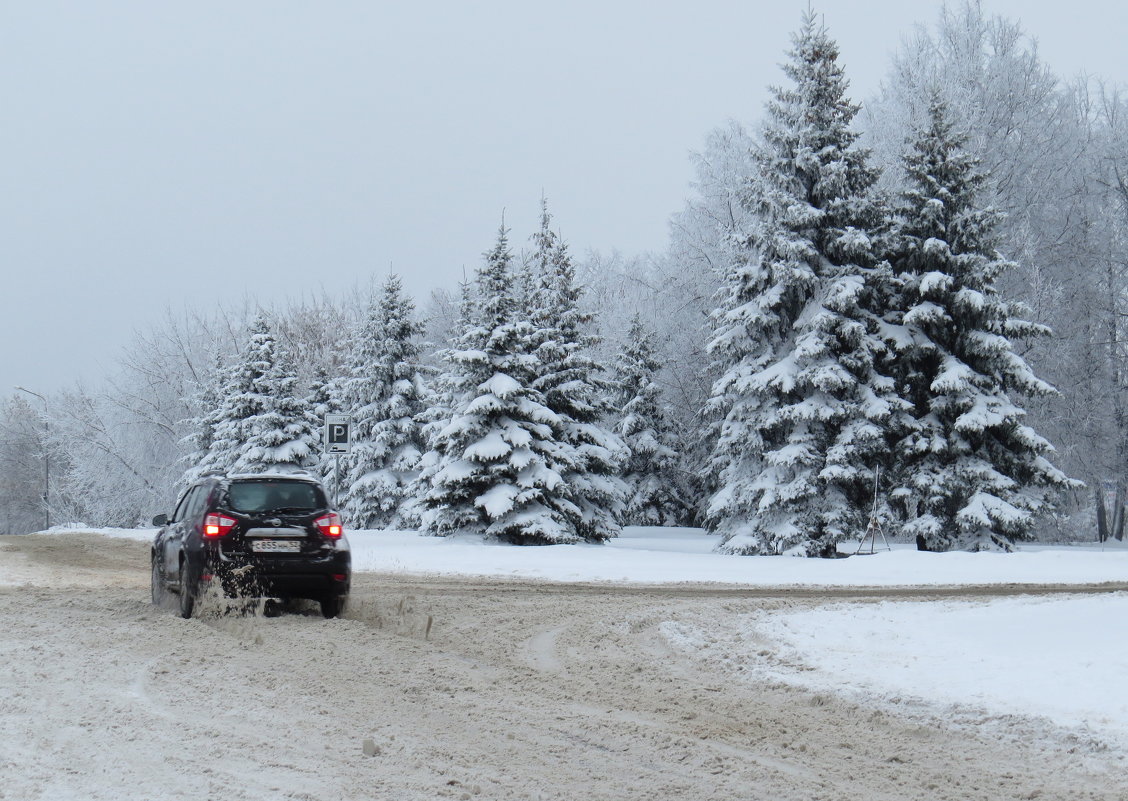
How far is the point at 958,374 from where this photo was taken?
90.7 feet

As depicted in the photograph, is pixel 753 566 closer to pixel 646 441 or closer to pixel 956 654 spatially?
pixel 956 654

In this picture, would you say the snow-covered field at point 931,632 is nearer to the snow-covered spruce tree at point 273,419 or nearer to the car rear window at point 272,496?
the car rear window at point 272,496

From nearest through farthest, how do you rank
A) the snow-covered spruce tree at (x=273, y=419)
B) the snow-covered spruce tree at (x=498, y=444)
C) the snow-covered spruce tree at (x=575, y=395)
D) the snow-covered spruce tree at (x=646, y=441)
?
the snow-covered spruce tree at (x=498, y=444)
the snow-covered spruce tree at (x=575, y=395)
the snow-covered spruce tree at (x=646, y=441)
the snow-covered spruce tree at (x=273, y=419)

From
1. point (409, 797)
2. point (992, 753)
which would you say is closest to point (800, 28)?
point (992, 753)

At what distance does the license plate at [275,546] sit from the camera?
1234 cm

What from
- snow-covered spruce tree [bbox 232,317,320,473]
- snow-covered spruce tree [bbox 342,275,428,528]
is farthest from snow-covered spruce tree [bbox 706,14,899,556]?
snow-covered spruce tree [bbox 232,317,320,473]

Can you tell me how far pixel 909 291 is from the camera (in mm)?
29547

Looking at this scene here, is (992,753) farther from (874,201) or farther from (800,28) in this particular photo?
(800,28)

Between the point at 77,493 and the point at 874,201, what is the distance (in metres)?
54.8

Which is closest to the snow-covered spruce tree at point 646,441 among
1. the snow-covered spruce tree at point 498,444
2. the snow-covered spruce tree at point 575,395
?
the snow-covered spruce tree at point 575,395

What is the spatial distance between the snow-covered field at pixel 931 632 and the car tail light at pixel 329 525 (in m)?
4.00

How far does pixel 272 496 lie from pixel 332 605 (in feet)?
4.77

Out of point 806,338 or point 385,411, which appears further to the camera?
point 385,411

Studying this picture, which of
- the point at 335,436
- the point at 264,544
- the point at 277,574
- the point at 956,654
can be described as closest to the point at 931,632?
the point at 956,654
